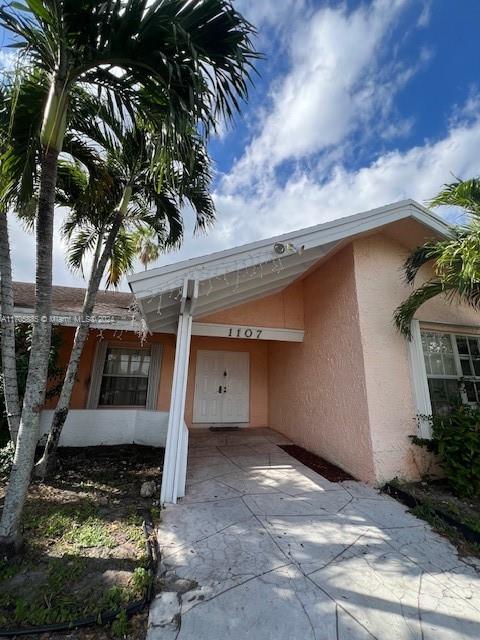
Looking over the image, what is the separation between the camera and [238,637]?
1787 mm

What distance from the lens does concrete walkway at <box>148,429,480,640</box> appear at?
1.89 m

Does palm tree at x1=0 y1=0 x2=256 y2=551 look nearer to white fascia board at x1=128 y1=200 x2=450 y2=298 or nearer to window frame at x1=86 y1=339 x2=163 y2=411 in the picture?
white fascia board at x1=128 y1=200 x2=450 y2=298

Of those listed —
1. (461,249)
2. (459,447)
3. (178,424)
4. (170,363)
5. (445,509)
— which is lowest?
(445,509)

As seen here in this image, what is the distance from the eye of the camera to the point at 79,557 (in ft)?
8.39

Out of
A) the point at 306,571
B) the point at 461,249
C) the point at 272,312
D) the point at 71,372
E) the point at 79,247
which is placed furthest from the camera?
the point at 272,312

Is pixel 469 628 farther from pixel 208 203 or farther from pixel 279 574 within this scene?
pixel 208 203

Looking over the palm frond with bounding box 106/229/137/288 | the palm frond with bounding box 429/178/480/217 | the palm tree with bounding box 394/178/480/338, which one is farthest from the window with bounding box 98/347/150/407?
the palm frond with bounding box 429/178/480/217

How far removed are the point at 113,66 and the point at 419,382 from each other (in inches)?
240

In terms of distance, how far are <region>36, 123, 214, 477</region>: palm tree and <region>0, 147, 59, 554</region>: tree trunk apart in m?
1.80

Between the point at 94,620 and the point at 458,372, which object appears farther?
the point at 458,372

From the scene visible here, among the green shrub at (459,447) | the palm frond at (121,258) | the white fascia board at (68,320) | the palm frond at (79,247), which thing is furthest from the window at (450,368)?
the palm frond at (79,247)

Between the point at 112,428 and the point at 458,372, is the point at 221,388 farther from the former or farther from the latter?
the point at 458,372

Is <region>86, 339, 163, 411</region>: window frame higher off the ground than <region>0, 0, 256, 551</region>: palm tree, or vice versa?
<region>0, 0, 256, 551</region>: palm tree

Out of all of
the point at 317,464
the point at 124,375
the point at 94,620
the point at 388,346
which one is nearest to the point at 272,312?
the point at 388,346
